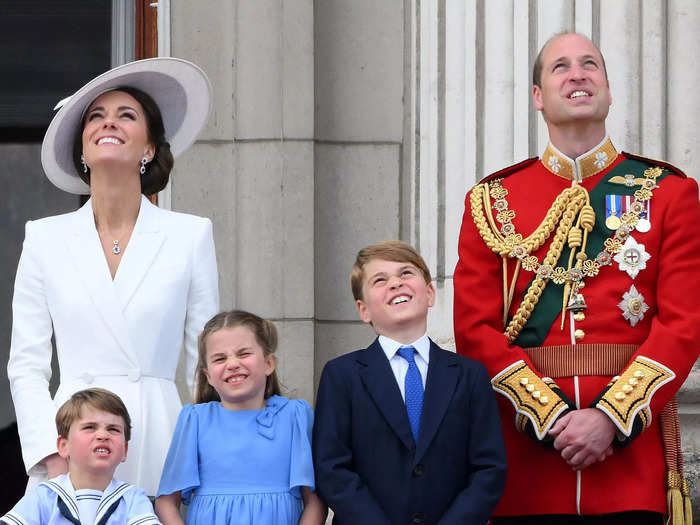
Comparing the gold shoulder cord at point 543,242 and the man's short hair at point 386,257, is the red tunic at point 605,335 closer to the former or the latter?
the gold shoulder cord at point 543,242

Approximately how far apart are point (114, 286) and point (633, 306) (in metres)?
1.37

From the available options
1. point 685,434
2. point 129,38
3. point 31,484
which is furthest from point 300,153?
point 31,484

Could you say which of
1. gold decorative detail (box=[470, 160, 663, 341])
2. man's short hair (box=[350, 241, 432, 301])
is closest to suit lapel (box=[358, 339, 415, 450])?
man's short hair (box=[350, 241, 432, 301])

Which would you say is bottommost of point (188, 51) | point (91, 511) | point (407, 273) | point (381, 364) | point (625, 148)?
point (91, 511)

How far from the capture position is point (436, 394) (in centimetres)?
379

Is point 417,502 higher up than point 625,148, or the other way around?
point 625,148

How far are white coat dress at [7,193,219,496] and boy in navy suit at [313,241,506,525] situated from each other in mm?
447

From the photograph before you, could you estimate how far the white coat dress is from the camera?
3.87 meters

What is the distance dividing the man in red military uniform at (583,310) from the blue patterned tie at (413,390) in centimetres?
18

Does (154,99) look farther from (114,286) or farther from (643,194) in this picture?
(643,194)

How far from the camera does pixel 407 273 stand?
154 inches

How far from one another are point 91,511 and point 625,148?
2447mm

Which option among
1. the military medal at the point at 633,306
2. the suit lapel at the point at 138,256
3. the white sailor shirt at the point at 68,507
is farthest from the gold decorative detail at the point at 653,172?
the white sailor shirt at the point at 68,507

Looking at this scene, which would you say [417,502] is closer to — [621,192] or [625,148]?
[621,192]
